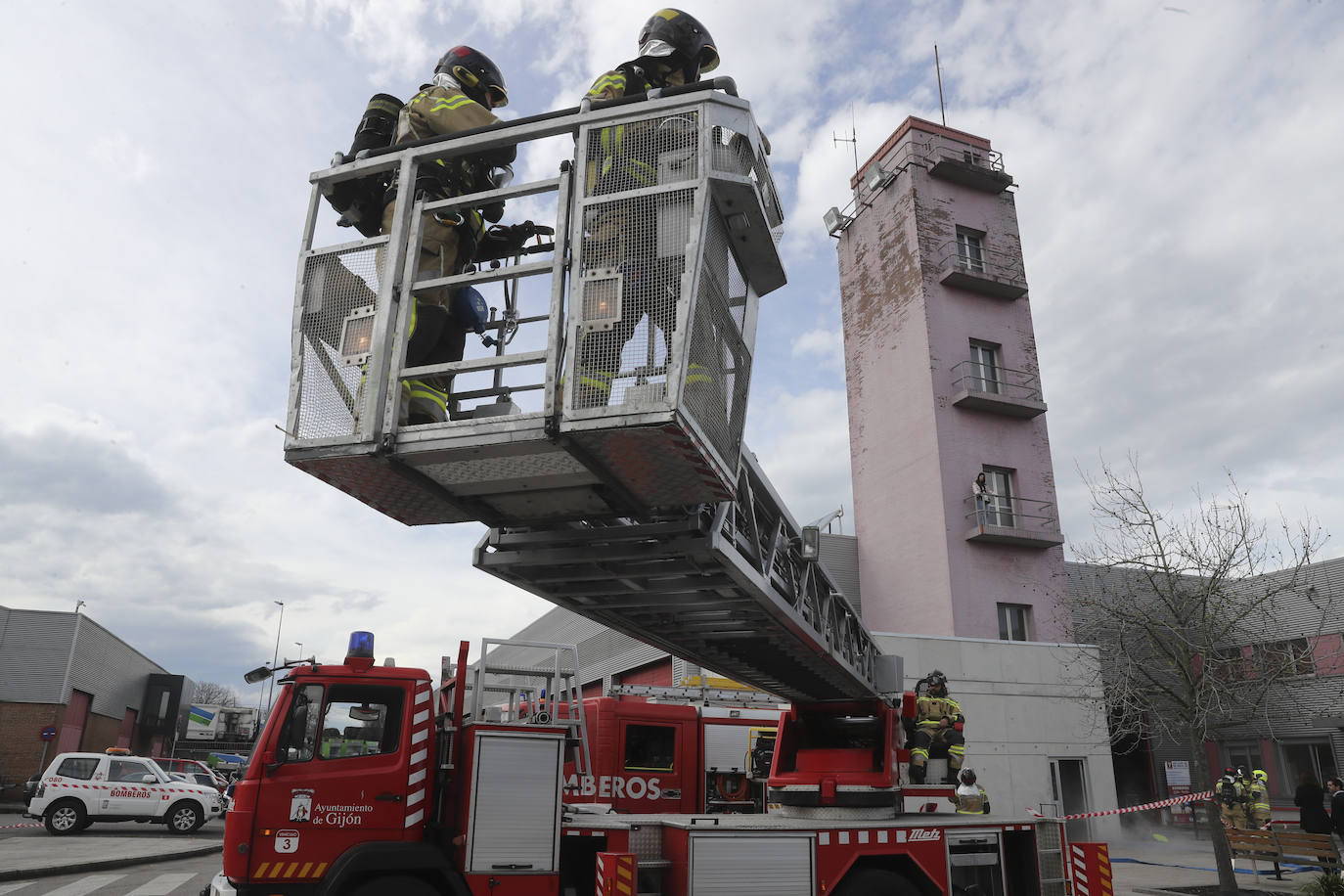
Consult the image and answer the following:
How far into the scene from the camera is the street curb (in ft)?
38.8

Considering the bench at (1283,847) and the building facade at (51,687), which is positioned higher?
the building facade at (51,687)

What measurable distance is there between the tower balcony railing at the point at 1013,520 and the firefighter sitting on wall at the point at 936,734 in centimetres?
1363

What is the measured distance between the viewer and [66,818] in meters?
18.0

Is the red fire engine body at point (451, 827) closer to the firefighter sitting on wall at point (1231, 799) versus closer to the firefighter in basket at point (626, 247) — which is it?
the firefighter in basket at point (626, 247)

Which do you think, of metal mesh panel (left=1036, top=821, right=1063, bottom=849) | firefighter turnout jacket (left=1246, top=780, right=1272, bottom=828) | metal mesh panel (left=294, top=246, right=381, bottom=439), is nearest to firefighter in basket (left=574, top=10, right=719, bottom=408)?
metal mesh panel (left=294, top=246, right=381, bottom=439)

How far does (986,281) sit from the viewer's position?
82.7ft

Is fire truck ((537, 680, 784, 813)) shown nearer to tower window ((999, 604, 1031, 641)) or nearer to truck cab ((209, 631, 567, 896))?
truck cab ((209, 631, 567, 896))

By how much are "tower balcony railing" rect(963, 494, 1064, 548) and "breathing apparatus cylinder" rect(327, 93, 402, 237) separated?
19755mm

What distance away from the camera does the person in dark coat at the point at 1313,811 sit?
1427 cm

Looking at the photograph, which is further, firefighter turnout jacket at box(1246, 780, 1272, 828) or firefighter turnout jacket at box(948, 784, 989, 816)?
firefighter turnout jacket at box(1246, 780, 1272, 828)

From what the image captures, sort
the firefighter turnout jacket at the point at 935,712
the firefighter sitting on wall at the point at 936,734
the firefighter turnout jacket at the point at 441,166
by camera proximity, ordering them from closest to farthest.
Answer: the firefighter turnout jacket at the point at 441,166
the firefighter sitting on wall at the point at 936,734
the firefighter turnout jacket at the point at 935,712

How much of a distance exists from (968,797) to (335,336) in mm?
8249

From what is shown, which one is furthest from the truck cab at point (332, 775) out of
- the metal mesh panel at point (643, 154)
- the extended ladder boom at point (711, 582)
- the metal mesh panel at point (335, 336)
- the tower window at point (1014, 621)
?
the tower window at point (1014, 621)

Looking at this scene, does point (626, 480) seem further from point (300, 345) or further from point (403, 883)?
point (403, 883)
